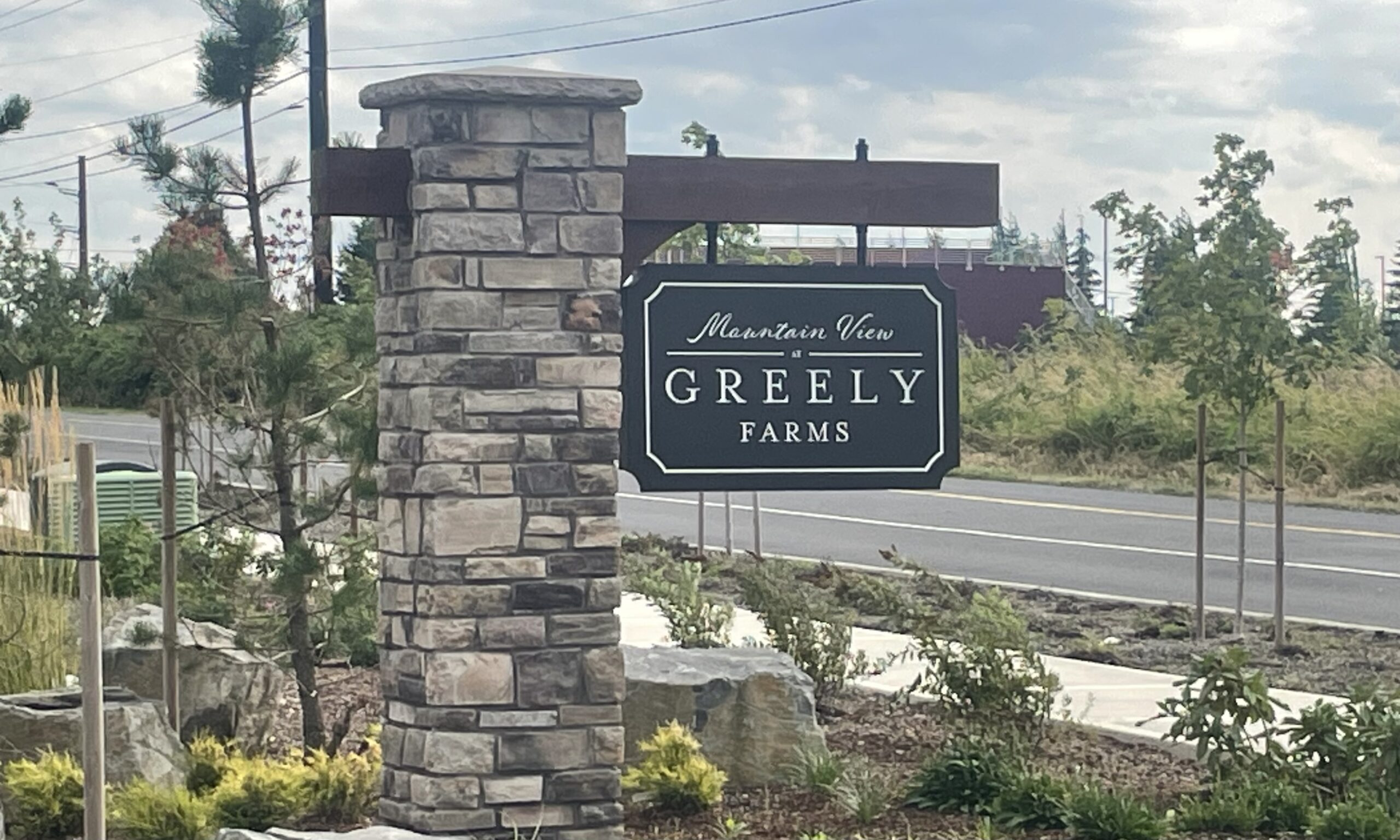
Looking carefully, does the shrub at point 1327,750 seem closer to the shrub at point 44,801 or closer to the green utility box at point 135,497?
the shrub at point 44,801

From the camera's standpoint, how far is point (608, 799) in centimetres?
695

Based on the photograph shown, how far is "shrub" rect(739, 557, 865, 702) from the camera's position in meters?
9.80

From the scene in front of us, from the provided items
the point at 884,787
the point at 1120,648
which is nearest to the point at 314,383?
the point at 884,787

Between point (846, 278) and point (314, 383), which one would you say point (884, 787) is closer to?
point (846, 278)

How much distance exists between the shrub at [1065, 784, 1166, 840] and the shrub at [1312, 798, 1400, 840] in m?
0.56

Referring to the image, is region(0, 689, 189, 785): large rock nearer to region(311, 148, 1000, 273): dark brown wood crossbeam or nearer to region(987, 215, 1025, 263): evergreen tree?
region(311, 148, 1000, 273): dark brown wood crossbeam

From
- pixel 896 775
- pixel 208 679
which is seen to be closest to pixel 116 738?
pixel 208 679

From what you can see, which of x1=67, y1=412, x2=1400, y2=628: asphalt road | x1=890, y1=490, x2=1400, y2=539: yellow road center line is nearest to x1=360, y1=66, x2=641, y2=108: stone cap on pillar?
x1=67, y1=412, x2=1400, y2=628: asphalt road

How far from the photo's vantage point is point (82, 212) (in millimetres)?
52562

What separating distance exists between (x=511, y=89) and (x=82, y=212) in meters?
48.6

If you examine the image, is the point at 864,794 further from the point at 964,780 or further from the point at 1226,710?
the point at 1226,710

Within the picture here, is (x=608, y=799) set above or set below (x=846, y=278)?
below

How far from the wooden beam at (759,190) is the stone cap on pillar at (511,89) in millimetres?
226

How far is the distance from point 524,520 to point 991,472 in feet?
65.8
